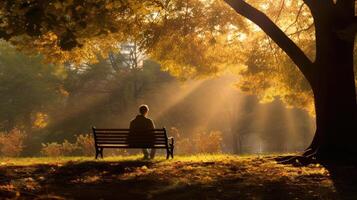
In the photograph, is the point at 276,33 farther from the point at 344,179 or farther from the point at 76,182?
the point at 76,182

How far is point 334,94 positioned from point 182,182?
5416mm

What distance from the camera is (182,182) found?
27.7 feet

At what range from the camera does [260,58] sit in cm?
2150

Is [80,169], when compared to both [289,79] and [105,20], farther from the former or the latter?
[289,79]

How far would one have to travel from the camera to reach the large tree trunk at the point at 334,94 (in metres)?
11.9

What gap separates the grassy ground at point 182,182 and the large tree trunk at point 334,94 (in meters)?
1.69

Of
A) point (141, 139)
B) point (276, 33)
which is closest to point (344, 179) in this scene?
point (276, 33)

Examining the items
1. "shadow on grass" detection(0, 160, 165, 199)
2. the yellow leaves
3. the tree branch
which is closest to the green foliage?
the yellow leaves

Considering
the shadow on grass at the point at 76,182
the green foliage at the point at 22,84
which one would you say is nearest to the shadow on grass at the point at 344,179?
the shadow on grass at the point at 76,182

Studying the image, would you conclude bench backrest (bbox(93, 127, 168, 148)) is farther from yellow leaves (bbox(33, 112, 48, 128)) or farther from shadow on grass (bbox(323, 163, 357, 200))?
yellow leaves (bbox(33, 112, 48, 128))

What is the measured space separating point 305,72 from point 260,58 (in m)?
8.69

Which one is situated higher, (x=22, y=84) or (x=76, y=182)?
(x=22, y=84)

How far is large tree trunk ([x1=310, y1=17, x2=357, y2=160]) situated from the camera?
11.9 m

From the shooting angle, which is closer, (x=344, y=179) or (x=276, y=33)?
(x=344, y=179)
